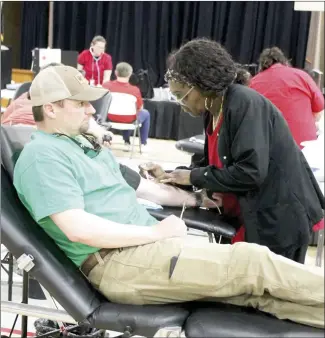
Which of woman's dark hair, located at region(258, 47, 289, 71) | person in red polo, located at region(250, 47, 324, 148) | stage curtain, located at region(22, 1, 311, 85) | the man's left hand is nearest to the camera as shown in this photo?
the man's left hand

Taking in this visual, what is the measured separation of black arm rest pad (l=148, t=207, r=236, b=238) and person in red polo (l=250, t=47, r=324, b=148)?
982 millimetres

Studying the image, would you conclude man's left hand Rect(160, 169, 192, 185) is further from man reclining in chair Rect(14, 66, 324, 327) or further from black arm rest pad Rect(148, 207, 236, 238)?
man reclining in chair Rect(14, 66, 324, 327)

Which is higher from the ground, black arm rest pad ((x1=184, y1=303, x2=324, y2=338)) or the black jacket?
the black jacket

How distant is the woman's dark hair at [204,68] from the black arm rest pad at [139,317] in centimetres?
68

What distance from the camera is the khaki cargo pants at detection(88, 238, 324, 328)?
4.65ft

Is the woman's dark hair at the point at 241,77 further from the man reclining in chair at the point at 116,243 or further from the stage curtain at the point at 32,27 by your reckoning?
the stage curtain at the point at 32,27

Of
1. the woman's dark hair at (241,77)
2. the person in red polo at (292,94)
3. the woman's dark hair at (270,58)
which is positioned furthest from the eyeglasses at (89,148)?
the woman's dark hair at (270,58)

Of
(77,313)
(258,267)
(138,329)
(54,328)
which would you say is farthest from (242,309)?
(54,328)

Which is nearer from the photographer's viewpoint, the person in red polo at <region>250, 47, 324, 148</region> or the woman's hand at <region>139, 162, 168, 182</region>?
the woman's hand at <region>139, 162, 168, 182</region>

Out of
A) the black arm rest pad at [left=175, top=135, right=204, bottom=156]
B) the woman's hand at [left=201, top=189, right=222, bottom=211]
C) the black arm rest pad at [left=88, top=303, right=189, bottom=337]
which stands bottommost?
the black arm rest pad at [left=88, top=303, right=189, bottom=337]

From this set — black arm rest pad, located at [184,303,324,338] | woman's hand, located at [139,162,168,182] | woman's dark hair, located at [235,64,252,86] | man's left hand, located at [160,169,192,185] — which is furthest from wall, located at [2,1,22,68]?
black arm rest pad, located at [184,303,324,338]

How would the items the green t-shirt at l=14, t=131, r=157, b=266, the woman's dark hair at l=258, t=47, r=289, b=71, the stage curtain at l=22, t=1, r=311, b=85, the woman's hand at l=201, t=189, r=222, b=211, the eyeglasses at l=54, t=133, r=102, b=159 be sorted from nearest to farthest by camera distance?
the green t-shirt at l=14, t=131, r=157, b=266
the eyeglasses at l=54, t=133, r=102, b=159
the woman's hand at l=201, t=189, r=222, b=211
the woman's dark hair at l=258, t=47, r=289, b=71
the stage curtain at l=22, t=1, r=311, b=85

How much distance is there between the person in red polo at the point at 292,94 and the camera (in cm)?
300

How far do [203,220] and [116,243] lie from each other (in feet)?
1.94
